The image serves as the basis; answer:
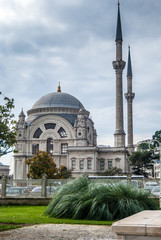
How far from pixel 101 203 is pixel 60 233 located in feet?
12.0

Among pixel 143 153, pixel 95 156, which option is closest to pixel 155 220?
pixel 95 156

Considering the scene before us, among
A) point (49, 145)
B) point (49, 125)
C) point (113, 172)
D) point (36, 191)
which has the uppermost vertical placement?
point (49, 125)

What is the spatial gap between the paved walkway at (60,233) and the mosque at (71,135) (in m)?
51.5

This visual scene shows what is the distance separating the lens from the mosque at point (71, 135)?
209ft

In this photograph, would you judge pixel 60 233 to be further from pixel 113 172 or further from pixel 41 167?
pixel 113 172

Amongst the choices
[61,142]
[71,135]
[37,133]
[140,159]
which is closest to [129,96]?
[140,159]

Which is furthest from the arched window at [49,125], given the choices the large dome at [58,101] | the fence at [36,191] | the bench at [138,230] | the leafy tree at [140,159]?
the bench at [138,230]

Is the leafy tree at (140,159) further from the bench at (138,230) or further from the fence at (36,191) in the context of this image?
the bench at (138,230)

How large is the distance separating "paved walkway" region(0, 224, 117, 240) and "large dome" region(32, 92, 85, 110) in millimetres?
66540

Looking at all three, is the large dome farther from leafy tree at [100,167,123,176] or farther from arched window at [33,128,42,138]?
leafy tree at [100,167,123,176]

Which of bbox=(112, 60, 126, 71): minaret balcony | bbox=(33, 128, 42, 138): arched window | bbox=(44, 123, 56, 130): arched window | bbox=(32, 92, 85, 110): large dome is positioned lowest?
bbox=(33, 128, 42, 138): arched window

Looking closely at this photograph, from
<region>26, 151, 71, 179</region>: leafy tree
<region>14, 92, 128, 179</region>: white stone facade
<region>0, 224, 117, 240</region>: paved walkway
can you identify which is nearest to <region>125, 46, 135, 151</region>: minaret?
<region>14, 92, 128, 179</region>: white stone facade

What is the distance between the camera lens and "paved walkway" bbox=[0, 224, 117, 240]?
32.1 feet

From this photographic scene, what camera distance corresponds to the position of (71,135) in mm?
70438
